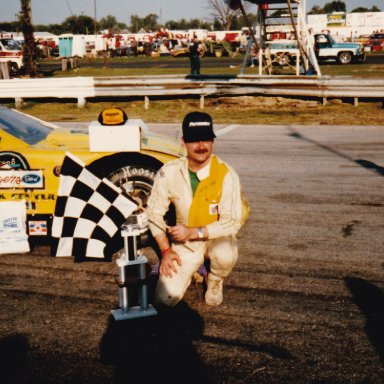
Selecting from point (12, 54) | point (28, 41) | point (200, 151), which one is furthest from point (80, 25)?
point (200, 151)

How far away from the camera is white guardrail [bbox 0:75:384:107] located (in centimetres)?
1480

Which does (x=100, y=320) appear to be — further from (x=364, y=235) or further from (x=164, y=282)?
(x=364, y=235)

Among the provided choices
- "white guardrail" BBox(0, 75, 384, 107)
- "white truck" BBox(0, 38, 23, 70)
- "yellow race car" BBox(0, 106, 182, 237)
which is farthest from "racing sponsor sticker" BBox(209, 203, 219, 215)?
"white truck" BBox(0, 38, 23, 70)

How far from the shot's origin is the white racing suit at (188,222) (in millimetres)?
3732

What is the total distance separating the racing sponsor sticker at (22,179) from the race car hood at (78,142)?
0.32 m

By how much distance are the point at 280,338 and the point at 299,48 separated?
16.3 meters

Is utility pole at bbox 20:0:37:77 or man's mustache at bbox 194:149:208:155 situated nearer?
man's mustache at bbox 194:149:208:155

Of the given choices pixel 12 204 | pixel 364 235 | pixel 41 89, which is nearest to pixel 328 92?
pixel 41 89

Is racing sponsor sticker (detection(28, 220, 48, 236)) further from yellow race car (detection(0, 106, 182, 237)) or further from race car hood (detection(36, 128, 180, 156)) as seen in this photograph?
race car hood (detection(36, 128, 180, 156))

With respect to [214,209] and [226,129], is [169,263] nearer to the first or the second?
[214,209]

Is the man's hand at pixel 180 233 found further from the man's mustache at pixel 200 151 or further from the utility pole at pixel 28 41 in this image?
the utility pole at pixel 28 41

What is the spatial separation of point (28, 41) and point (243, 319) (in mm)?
23776

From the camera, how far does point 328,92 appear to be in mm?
15055

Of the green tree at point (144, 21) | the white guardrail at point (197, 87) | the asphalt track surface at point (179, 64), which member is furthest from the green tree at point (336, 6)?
the white guardrail at point (197, 87)
